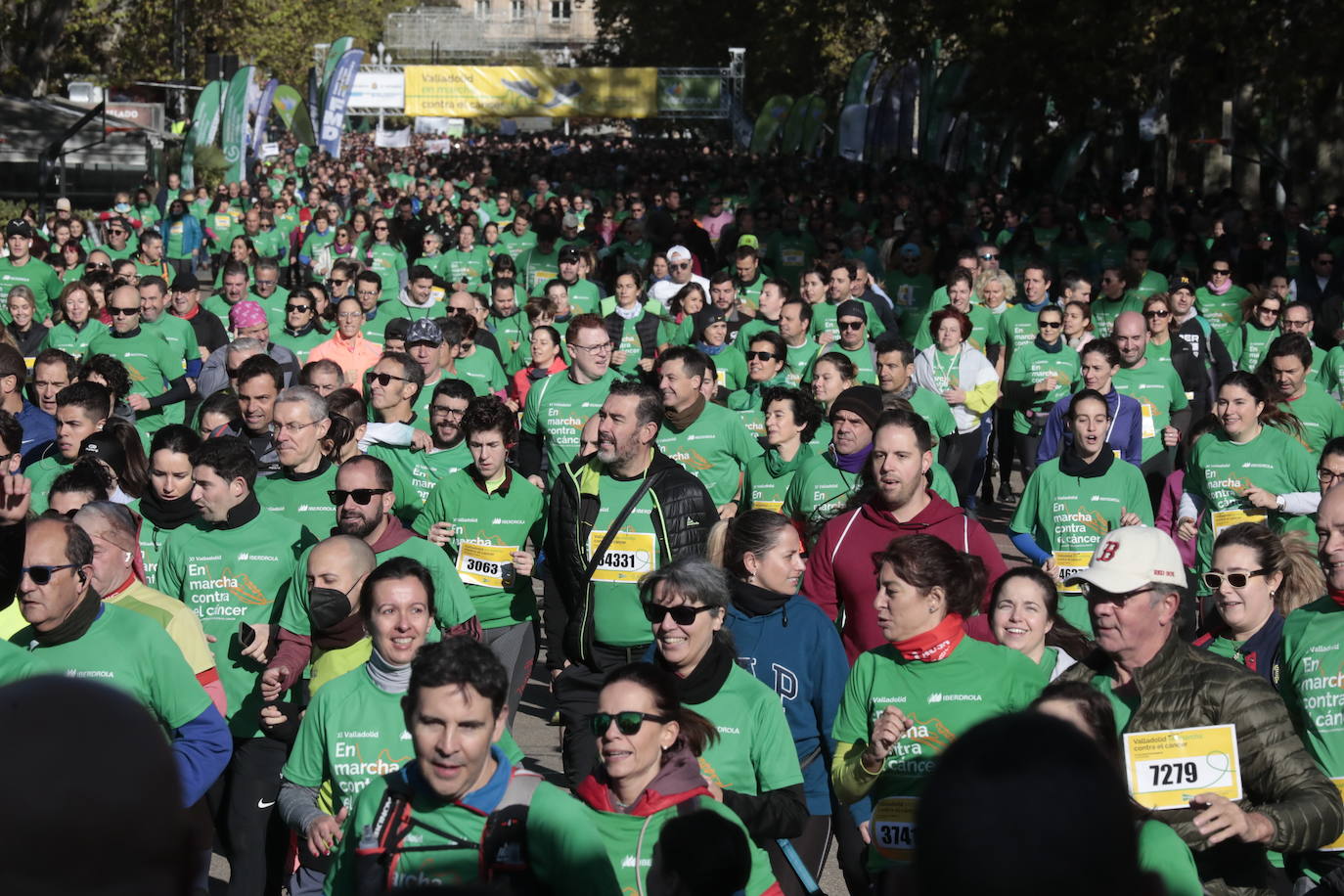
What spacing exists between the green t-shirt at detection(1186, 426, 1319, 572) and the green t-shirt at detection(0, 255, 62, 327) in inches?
434

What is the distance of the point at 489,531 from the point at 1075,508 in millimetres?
2636

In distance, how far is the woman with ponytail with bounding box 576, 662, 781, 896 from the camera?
13.4 ft

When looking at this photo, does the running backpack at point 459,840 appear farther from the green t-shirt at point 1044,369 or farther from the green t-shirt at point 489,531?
the green t-shirt at point 1044,369

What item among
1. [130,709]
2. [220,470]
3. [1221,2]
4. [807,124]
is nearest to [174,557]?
[220,470]

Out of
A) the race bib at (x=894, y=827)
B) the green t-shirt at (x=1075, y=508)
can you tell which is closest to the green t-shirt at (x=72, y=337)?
the green t-shirt at (x=1075, y=508)

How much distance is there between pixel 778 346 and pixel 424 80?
6147 cm

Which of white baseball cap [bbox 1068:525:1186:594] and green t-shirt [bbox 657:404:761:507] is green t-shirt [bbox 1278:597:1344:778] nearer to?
white baseball cap [bbox 1068:525:1186:594]

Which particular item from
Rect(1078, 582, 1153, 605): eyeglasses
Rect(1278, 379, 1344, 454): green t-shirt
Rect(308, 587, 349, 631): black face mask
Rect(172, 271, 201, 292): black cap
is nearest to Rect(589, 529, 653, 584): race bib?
Rect(308, 587, 349, 631): black face mask

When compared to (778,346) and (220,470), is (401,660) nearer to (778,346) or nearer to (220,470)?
(220,470)

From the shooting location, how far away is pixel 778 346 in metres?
10.5

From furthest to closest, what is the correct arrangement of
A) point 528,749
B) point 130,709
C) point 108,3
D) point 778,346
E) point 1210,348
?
point 108,3, point 1210,348, point 778,346, point 528,749, point 130,709

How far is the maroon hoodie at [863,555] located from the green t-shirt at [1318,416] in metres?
3.73

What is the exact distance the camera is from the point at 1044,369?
40.1 feet

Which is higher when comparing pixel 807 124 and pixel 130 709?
pixel 807 124
